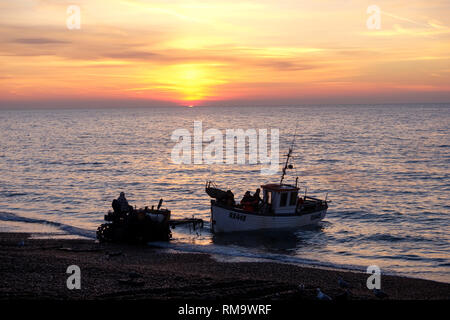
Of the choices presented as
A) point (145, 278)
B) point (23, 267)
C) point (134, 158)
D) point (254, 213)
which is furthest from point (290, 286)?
point (134, 158)

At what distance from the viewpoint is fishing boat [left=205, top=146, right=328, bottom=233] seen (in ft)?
87.0

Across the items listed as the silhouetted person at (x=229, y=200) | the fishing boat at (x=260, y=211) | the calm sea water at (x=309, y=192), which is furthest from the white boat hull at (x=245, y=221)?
the calm sea water at (x=309, y=192)

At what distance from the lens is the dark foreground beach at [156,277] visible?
44.2 feet

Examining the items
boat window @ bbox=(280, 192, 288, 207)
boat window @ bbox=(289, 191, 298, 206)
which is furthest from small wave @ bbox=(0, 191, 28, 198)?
boat window @ bbox=(289, 191, 298, 206)

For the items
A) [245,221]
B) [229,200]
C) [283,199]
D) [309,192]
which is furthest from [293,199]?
[309,192]

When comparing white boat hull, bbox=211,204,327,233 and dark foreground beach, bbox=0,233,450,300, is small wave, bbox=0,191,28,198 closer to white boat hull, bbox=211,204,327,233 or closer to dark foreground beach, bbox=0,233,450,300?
dark foreground beach, bbox=0,233,450,300

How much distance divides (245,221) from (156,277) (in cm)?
1118

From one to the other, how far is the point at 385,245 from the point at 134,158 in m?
54.0

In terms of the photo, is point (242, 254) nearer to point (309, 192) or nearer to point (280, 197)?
point (280, 197)

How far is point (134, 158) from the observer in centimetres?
7362

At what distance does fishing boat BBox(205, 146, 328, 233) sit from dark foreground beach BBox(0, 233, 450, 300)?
481 centimetres

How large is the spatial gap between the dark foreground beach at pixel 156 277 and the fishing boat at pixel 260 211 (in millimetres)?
4808

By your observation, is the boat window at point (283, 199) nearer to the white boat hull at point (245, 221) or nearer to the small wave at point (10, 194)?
the white boat hull at point (245, 221)

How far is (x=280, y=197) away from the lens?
26750 mm
